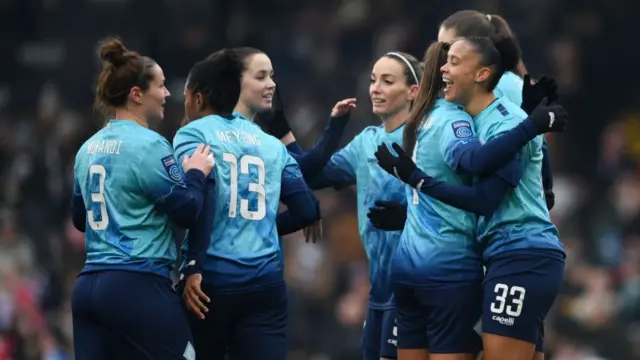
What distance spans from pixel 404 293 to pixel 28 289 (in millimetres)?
8226

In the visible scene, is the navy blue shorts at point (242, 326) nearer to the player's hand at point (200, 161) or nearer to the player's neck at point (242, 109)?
the player's hand at point (200, 161)

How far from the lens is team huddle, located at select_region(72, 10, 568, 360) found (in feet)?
23.8

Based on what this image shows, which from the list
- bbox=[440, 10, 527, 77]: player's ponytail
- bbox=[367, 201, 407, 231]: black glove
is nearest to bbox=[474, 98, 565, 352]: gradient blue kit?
bbox=[367, 201, 407, 231]: black glove

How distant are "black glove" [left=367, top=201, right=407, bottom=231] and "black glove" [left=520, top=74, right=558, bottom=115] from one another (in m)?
0.89

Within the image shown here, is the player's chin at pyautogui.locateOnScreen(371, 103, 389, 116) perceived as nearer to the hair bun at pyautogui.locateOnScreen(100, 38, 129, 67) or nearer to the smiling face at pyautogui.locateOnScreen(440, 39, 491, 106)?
the smiling face at pyautogui.locateOnScreen(440, 39, 491, 106)

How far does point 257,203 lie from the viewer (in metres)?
7.65

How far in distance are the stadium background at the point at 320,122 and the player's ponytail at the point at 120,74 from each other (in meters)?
5.99

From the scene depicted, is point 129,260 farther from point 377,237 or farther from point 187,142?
point 377,237

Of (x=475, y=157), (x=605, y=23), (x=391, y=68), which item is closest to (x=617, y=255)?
(x=605, y=23)

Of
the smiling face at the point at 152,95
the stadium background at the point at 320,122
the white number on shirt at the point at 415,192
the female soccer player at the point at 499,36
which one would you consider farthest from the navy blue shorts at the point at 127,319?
the stadium background at the point at 320,122

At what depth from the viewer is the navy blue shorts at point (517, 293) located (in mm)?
7219

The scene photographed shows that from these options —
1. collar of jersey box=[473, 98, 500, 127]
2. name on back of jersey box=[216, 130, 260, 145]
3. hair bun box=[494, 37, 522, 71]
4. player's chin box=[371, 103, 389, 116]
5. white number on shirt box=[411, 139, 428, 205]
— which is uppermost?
hair bun box=[494, 37, 522, 71]

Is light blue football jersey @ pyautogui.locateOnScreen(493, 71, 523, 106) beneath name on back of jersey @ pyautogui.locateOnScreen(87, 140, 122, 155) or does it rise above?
above

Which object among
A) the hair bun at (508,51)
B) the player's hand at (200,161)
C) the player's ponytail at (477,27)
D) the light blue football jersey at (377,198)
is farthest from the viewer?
the light blue football jersey at (377,198)
